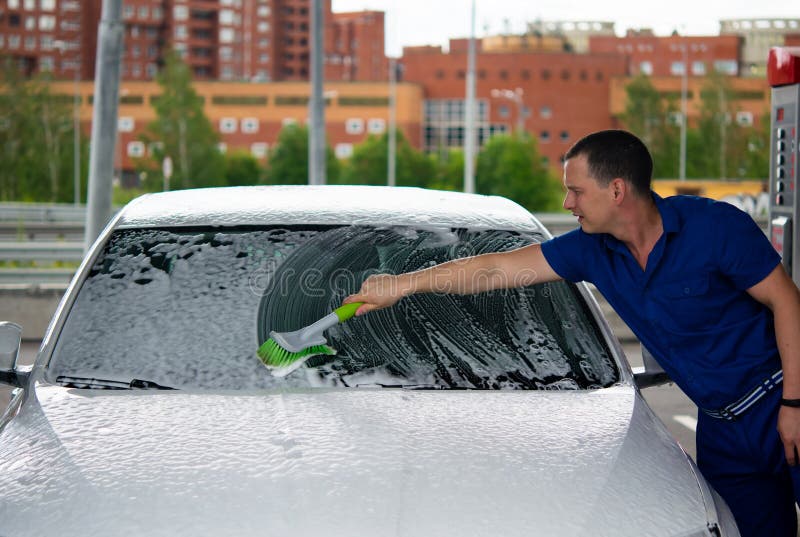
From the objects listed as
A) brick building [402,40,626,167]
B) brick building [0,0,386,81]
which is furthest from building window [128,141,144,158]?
brick building [402,40,626,167]

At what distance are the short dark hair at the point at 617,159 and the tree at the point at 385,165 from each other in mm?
90821

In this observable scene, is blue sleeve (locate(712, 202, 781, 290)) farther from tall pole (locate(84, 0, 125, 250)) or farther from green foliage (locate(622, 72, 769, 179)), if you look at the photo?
green foliage (locate(622, 72, 769, 179))

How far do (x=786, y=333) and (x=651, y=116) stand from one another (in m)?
103

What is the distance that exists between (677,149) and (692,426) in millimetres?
94819

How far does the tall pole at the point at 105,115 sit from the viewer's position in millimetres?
10688

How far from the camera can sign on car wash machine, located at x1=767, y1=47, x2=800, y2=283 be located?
646 centimetres

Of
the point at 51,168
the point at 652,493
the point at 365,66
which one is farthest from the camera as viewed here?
the point at 365,66

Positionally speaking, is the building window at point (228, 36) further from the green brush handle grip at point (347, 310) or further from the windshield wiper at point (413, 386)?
the windshield wiper at point (413, 386)

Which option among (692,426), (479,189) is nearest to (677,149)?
(479,189)

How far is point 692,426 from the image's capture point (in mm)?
7832

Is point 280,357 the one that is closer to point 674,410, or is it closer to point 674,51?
point 674,410

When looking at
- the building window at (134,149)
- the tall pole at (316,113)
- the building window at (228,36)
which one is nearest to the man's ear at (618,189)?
the tall pole at (316,113)

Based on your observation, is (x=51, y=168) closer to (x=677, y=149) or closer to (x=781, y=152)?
(x=677, y=149)

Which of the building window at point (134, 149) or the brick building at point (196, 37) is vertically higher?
the brick building at point (196, 37)
